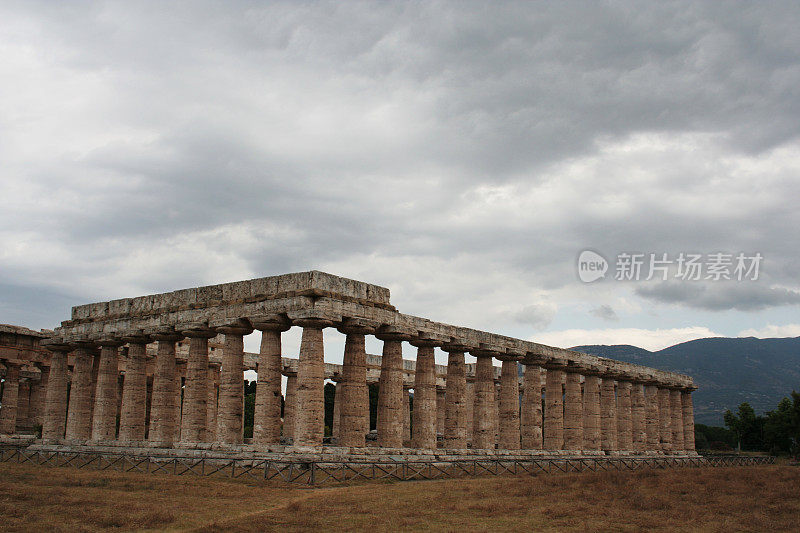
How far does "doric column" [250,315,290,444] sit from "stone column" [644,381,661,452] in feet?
132

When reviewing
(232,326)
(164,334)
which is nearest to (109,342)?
(164,334)

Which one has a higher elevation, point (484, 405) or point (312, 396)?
point (312, 396)

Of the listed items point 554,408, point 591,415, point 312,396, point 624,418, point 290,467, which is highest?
point 312,396

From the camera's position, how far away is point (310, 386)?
33.0 m

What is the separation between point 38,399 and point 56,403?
1511 cm

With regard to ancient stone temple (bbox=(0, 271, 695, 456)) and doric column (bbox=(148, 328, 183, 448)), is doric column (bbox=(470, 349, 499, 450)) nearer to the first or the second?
ancient stone temple (bbox=(0, 271, 695, 456))

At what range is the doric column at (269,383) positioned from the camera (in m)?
34.1

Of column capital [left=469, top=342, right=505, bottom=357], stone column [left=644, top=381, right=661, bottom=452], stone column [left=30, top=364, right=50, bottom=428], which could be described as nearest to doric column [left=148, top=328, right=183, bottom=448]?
column capital [left=469, top=342, right=505, bottom=357]

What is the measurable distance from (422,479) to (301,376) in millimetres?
7513

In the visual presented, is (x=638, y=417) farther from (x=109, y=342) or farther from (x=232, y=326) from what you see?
(x=109, y=342)

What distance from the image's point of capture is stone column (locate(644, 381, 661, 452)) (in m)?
62.9

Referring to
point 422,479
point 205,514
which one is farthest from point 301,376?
point 205,514

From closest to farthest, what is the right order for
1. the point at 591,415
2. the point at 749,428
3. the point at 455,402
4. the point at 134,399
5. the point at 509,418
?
the point at 134,399 → the point at 455,402 → the point at 509,418 → the point at 591,415 → the point at 749,428

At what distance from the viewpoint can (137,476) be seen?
29.8m
